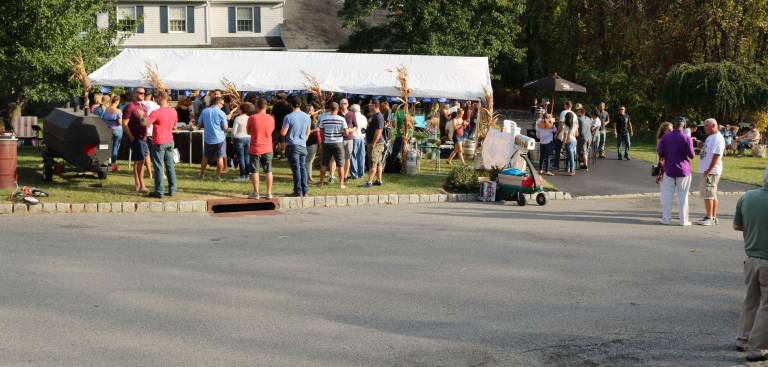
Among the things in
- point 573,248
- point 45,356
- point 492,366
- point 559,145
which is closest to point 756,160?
point 559,145

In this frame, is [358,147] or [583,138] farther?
[583,138]

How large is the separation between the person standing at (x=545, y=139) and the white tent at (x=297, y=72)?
1.72m

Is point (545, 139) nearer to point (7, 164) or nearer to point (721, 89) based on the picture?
point (7, 164)

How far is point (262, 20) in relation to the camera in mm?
52594

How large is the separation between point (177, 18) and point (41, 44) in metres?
26.0

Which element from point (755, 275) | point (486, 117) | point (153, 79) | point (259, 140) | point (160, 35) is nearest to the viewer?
point (755, 275)

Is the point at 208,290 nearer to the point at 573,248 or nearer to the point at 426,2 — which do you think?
the point at 573,248

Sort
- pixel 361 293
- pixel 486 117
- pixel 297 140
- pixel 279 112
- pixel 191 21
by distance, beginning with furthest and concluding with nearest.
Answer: pixel 191 21 → pixel 486 117 → pixel 279 112 → pixel 297 140 → pixel 361 293

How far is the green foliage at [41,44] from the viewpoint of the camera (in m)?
25.3

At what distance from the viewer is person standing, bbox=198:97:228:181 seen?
18.2 meters

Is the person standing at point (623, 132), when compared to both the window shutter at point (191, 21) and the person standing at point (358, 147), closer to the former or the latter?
the person standing at point (358, 147)

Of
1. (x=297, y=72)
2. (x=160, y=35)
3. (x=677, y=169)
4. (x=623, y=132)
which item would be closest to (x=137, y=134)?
(x=297, y=72)

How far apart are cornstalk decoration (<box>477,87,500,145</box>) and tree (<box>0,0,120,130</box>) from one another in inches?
453

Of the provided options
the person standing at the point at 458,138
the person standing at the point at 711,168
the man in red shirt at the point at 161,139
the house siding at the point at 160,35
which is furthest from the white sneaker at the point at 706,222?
the house siding at the point at 160,35
